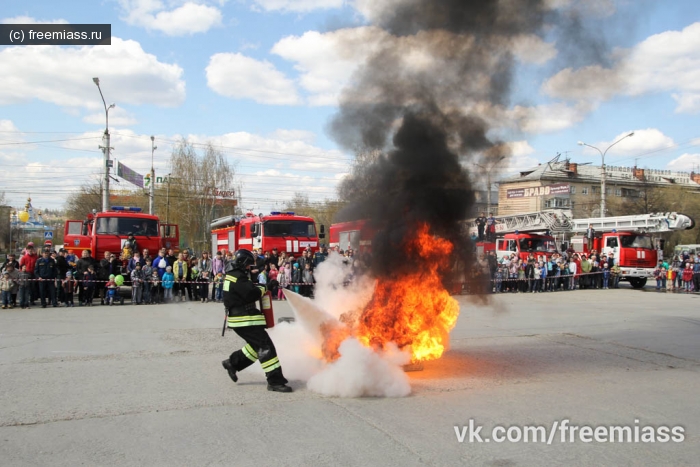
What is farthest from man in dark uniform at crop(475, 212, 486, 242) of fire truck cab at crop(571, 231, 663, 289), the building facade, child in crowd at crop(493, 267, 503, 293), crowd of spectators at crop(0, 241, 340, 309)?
the building facade

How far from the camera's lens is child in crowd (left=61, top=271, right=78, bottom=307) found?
47.3ft

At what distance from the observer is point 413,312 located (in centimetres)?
696

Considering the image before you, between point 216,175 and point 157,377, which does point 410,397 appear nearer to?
point 157,377

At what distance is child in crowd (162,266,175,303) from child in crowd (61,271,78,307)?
228cm

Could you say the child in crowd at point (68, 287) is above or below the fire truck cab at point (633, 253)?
below

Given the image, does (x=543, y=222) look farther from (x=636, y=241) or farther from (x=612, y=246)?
(x=636, y=241)

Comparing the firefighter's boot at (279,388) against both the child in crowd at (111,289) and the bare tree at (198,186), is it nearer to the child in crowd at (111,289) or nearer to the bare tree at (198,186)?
the child in crowd at (111,289)

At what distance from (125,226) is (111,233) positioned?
52 centimetres

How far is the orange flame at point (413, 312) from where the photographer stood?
6727 mm

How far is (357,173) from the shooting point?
25.7 feet

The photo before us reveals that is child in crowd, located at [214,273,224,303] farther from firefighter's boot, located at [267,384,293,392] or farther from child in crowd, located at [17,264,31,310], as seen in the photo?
firefighter's boot, located at [267,384,293,392]

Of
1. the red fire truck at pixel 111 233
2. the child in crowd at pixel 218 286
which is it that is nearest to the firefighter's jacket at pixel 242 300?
the child in crowd at pixel 218 286

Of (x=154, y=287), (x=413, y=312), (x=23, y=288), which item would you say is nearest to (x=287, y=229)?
(x=154, y=287)

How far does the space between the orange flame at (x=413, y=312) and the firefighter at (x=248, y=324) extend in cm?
76
